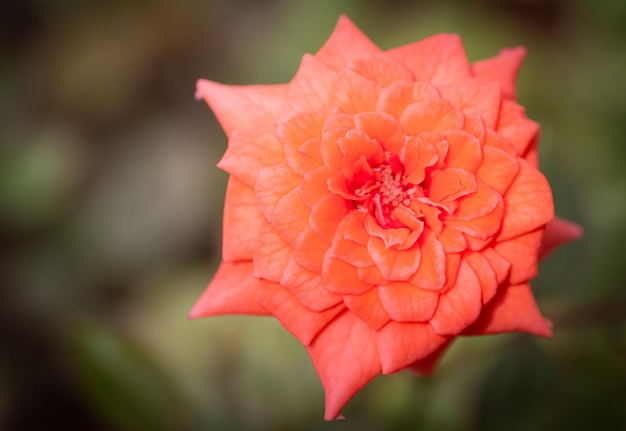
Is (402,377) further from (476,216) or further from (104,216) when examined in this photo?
(104,216)

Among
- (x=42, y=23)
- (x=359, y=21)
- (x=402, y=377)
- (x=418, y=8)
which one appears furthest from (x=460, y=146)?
(x=42, y=23)

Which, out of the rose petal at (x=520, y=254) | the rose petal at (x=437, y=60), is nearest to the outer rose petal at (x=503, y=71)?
the rose petal at (x=437, y=60)

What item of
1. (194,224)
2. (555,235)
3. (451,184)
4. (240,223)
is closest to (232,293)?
(240,223)

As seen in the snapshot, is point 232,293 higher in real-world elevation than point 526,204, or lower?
lower

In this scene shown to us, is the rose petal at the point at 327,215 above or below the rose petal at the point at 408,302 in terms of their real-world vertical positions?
above

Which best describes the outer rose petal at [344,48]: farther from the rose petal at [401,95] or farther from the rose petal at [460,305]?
the rose petal at [460,305]

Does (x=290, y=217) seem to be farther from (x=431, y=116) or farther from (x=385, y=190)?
(x=431, y=116)

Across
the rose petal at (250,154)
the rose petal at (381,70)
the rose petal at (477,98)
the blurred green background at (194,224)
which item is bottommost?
the blurred green background at (194,224)

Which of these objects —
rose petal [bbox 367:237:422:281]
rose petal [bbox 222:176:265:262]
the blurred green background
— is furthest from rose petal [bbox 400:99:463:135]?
the blurred green background
